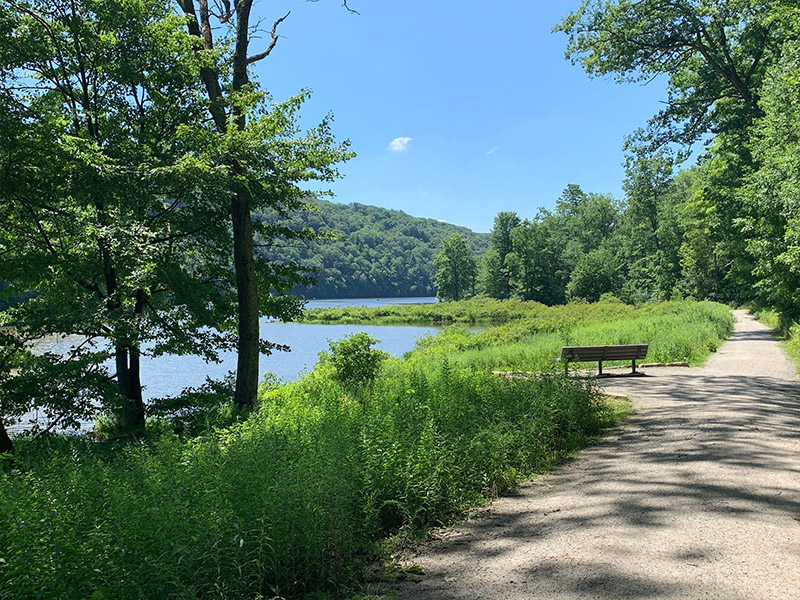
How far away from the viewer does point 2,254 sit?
9.79 m

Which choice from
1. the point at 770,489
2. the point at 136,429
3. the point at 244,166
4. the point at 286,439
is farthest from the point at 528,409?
the point at 136,429

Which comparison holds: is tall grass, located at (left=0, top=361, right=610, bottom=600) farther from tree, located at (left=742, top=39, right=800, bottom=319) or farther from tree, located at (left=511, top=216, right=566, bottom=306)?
tree, located at (left=511, top=216, right=566, bottom=306)

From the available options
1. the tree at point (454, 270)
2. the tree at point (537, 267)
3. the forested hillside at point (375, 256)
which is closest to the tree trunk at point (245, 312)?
the tree at point (537, 267)

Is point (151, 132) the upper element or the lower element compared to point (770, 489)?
upper

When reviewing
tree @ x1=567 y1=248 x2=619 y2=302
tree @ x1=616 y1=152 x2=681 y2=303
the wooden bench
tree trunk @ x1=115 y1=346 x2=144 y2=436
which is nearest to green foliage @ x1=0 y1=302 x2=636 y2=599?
tree trunk @ x1=115 y1=346 x2=144 y2=436

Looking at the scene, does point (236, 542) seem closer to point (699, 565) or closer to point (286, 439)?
point (286, 439)

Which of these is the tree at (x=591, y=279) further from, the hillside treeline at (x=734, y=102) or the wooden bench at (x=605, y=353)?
the wooden bench at (x=605, y=353)

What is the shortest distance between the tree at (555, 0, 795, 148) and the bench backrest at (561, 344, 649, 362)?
508 inches

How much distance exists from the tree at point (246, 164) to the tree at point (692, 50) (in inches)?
559

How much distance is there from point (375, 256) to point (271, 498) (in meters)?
143

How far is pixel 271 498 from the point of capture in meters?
3.79

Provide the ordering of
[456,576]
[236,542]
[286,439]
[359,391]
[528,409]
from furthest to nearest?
[359,391] < [528,409] < [286,439] < [456,576] < [236,542]

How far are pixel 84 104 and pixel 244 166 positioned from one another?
4.48 m

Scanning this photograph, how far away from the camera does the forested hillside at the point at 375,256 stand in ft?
423
